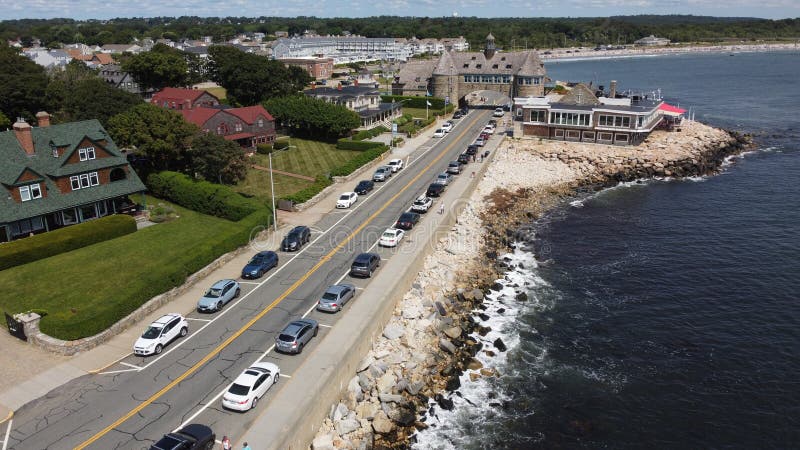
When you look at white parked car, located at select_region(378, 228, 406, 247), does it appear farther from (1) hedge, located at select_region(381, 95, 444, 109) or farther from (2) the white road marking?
(1) hedge, located at select_region(381, 95, 444, 109)

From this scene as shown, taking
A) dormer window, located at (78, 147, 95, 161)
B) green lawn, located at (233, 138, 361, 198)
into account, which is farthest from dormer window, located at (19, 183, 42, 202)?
green lawn, located at (233, 138, 361, 198)

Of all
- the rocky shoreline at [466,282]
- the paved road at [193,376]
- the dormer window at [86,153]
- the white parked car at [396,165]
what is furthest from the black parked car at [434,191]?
the dormer window at [86,153]

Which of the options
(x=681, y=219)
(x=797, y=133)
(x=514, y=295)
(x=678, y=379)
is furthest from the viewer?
(x=797, y=133)

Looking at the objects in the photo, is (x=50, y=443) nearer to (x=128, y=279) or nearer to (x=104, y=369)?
(x=104, y=369)

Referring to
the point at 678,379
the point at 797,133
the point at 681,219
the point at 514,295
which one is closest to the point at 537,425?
the point at 678,379

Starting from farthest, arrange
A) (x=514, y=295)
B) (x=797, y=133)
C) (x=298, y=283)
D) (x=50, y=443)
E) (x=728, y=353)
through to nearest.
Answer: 1. (x=797, y=133)
2. (x=514, y=295)
3. (x=298, y=283)
4. (x=728, y=353)
5. (x=50, y=443)

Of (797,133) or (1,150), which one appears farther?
(797,133)

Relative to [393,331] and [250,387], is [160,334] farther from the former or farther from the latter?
[393,331]
